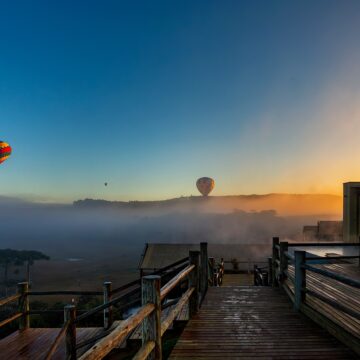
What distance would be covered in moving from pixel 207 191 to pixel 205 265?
58.7 meters

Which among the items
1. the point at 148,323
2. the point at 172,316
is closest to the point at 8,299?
the point at 172,316

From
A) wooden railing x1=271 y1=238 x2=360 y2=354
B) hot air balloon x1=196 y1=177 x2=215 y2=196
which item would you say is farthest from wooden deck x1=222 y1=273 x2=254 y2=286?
hot air balloon x1=196 y1=177 x2=215 y2=196

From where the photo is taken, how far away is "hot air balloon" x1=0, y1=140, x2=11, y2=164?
1141 inches

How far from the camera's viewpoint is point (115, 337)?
2895 millimetres

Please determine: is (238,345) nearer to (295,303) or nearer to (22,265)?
(295,303)

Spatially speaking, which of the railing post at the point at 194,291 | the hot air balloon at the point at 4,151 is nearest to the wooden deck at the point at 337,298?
the railing post at the point at 194,291

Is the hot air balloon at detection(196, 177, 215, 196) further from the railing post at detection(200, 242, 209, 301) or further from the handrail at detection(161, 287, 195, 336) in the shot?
the handrail at detection(161, 287, 195, 336)

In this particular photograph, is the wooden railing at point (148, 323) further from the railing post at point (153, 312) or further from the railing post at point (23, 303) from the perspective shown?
the railing post at point (23, 303)

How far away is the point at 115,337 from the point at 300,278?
18.2ft

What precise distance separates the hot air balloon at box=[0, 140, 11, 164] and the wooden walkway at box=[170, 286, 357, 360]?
26.2 meters

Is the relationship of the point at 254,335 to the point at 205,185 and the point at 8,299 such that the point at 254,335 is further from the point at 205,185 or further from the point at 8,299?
the point at 205,185

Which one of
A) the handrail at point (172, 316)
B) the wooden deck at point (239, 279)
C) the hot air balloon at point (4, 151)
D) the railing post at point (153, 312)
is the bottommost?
the wooden deck at point (239, 279)

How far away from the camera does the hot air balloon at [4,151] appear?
29.0 meters

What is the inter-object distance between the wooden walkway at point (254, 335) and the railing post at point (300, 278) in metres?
0.31
